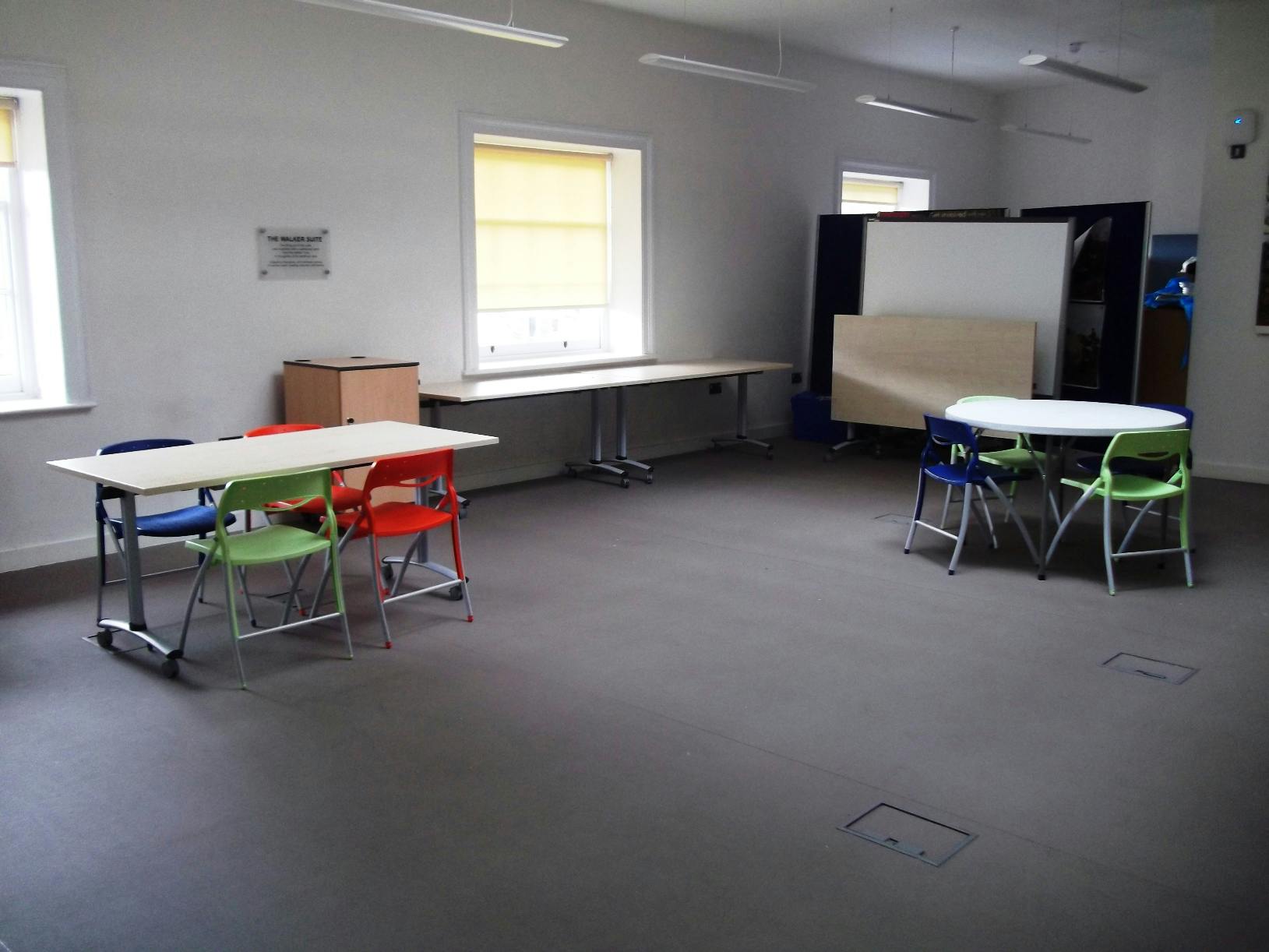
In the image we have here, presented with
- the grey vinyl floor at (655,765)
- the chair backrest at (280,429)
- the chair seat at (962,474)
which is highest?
the chair backrest at (280,429)

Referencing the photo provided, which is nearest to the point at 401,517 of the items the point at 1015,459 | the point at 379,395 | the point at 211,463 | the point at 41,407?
the point at 211,463

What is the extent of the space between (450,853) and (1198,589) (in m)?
3.99

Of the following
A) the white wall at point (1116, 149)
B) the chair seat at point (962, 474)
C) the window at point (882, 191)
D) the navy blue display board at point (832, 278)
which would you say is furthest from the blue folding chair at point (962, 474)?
the white wall at point (1116, 149)

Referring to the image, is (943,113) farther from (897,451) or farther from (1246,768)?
(1246,768)

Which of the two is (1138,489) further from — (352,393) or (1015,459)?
(352,393)

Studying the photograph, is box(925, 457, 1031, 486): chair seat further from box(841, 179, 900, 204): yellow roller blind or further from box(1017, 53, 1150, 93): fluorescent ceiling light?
box(841, 179, 900, 204): yellow roller blind

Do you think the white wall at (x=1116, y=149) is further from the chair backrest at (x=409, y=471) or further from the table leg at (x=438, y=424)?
the chair backrest at (x=409, y=471)

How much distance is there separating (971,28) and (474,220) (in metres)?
4.39

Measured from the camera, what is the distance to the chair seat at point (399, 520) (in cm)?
455

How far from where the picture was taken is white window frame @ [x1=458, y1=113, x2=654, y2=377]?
24.0 ft

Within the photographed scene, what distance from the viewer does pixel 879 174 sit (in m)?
10.8

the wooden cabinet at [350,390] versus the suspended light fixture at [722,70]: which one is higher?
the suspended light fixture at [722,70]

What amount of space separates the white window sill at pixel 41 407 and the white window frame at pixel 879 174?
6.80m

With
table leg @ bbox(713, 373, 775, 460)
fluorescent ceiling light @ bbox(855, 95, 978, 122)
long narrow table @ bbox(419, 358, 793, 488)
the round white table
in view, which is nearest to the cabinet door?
long narrow table @ bbox(419, 358, 793, 488)
